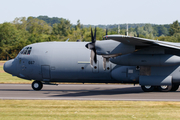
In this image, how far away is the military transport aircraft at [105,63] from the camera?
736 inches

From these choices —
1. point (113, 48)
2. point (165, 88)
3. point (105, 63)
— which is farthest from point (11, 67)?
point (165, 88)

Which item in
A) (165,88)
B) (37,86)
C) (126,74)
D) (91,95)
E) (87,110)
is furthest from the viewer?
(37,86)

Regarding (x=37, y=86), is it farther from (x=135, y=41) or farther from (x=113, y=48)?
(x=135, y=41)

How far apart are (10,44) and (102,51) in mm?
86387

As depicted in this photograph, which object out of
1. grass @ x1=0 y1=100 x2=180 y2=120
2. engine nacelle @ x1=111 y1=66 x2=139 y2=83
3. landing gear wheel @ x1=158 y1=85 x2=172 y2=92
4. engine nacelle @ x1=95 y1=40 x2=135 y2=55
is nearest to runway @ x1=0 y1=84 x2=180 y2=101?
landing gear wheel @ x1=158 y1=85 x2=172 y2=92

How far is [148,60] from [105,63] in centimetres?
323

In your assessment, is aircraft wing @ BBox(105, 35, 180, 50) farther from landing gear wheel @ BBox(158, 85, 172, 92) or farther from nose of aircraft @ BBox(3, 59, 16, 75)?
nose of aircraft @ BBox(3, 59, 16, 75)

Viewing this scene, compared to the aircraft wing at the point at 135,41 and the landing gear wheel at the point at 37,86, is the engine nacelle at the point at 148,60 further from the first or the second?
the landing gear wheel at the point at 37,86

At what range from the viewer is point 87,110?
13.9 meters

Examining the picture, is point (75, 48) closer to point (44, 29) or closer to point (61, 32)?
point (61, 32)

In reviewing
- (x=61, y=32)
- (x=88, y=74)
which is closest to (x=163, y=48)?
(x=88, y=74)

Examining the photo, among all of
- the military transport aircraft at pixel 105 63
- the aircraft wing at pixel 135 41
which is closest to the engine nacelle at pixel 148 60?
the military transport aircraft at pixel 105 63

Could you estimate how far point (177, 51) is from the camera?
2008 cm

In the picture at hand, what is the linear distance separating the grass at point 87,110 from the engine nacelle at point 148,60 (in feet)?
13.9
